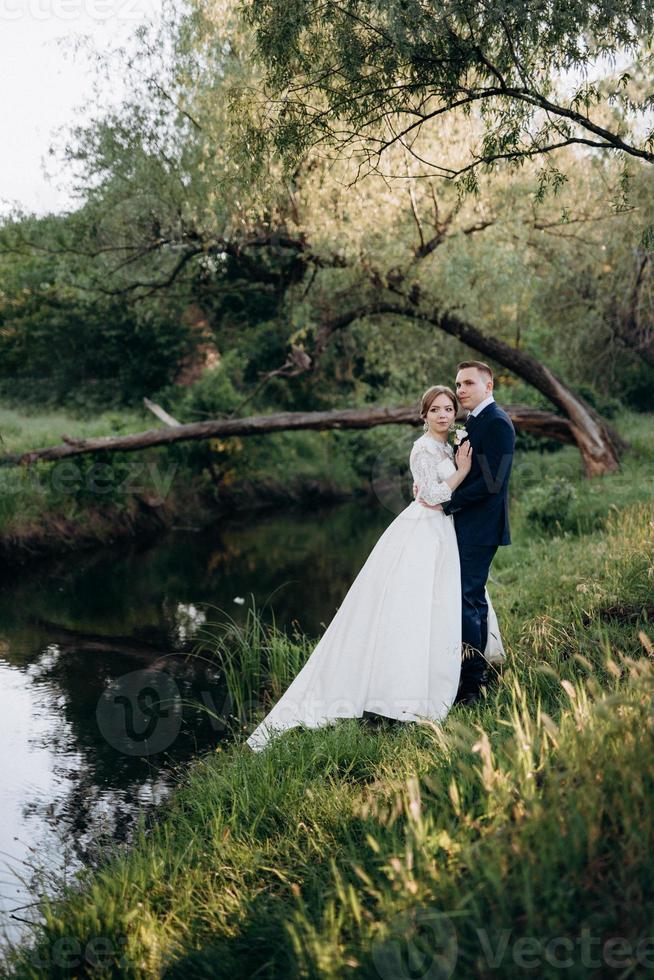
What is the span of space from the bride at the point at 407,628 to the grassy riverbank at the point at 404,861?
24 cm

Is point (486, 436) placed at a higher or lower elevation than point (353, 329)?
lower

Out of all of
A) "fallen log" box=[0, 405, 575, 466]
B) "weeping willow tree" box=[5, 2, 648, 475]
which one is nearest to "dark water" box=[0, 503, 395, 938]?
"fallen log" box=[0, 405, 575, 466]

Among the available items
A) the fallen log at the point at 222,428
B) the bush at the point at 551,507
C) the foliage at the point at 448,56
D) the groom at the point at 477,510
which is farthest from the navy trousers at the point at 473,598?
the fallen log at the point at 222,428

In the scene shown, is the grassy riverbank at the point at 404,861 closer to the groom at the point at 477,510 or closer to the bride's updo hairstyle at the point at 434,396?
the groom at the point at 477,510

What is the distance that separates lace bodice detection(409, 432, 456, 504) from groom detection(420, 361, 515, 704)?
11cm

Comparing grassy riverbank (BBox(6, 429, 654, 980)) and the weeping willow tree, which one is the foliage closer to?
grassy riverbank (BBox(6, 429, 654, 980))

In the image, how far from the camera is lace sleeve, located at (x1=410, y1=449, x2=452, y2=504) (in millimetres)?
5469

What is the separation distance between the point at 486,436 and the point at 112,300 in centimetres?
1165

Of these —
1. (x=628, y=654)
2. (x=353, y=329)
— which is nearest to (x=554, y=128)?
Result: (x=628, y=654)

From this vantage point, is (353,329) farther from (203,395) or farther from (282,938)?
(282,938)

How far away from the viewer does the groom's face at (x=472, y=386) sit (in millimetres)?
5531

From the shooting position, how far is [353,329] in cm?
1653

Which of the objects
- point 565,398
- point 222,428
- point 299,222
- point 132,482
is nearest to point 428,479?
point 299,222

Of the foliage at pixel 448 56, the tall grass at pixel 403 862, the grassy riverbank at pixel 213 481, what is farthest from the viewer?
the grassy riverbank at pixel 213 481
